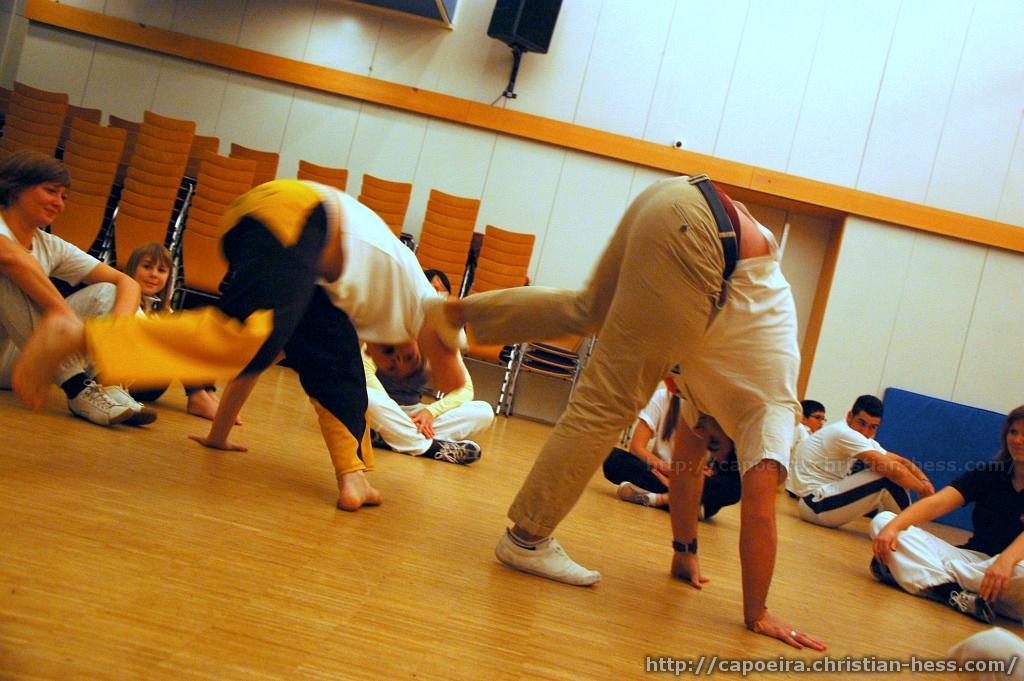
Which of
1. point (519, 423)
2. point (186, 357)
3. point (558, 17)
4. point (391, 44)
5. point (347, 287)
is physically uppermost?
point (558, 17)

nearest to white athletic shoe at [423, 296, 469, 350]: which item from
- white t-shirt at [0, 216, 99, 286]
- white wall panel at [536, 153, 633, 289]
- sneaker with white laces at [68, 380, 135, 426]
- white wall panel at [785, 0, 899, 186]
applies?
sneaker with white laces at [68, 380, 135, 426]

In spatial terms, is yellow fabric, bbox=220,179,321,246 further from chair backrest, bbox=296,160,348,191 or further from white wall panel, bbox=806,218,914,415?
white wall panel, bbox=806,218,914,415

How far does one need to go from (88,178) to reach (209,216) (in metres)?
1.04

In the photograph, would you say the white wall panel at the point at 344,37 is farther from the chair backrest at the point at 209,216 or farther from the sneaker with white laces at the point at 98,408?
the sneaker with white laces at the point at 98,408

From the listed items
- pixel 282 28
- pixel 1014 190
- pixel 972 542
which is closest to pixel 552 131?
pixel 282 28

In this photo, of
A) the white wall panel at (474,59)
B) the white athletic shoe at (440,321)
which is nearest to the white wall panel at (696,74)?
the white wall panel at (474,59)

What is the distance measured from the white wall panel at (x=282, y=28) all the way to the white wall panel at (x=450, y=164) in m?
1.57

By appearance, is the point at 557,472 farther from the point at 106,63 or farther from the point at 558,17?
the point at 106,63

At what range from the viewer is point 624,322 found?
203 centimetres

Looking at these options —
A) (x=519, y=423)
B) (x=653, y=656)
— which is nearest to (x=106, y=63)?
(x=519, y=423)

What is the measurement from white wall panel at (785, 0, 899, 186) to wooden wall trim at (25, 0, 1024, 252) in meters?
0.23

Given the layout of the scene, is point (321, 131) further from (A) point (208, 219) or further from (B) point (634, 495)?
(B) point (634, 495)

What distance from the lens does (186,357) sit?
1.61 meters

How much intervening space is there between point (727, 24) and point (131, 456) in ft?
23.4
